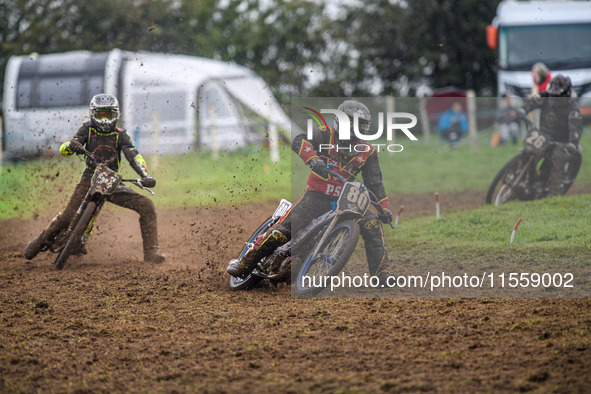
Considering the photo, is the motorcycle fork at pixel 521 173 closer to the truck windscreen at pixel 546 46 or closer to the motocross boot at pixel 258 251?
the motocross boot at pixel 258 251

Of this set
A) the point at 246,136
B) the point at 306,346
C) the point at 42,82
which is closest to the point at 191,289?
the point at 306,346

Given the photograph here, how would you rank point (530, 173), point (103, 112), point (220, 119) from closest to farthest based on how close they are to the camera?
1. point (103, 112)
2. point (530, 173)
3. point (220, 119)

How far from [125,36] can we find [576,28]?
1931 cm

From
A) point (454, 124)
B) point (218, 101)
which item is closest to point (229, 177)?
point (454, 124)

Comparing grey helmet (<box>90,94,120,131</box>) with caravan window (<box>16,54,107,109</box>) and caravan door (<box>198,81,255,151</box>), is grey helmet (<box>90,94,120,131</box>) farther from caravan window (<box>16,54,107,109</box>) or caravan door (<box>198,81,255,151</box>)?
caravan window (<box>16,54,107,109</box>)

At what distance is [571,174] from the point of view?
1066 cm

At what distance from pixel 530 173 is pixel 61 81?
1613 cm

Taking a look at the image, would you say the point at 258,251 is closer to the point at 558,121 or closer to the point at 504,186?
the point at 558,121

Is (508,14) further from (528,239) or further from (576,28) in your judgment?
(528,239)

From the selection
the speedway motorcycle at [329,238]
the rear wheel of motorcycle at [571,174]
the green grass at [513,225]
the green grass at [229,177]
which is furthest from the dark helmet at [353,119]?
the green grass at [229,177]

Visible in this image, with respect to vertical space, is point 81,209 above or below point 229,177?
below

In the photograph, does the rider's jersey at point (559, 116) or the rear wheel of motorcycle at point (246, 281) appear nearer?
the rear wheel of motorcycle at point (246, 281)

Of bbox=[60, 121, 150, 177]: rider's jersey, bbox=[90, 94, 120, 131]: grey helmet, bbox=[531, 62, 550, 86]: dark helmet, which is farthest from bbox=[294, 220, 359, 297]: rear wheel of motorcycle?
bbox=[531, 62, 550, 86]: dark helmet

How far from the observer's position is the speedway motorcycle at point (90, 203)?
9.04 metres
